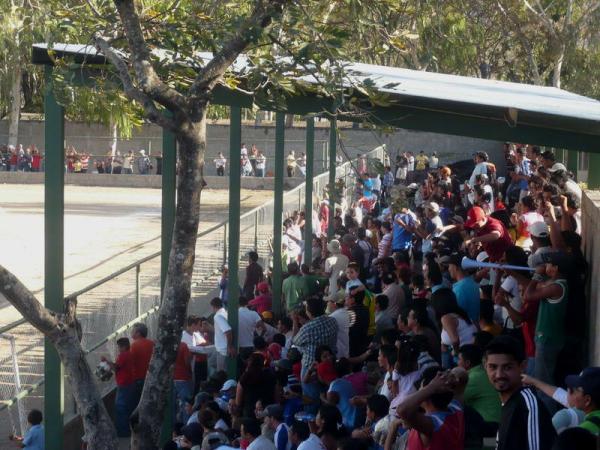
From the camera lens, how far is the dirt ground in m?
23.7

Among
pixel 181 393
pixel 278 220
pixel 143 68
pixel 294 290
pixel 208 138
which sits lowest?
pixel 181 393

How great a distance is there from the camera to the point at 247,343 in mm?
→ 12547

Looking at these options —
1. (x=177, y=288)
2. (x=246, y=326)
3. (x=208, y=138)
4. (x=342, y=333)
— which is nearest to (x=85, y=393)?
(x=177, y=288)

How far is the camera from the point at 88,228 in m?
31.2

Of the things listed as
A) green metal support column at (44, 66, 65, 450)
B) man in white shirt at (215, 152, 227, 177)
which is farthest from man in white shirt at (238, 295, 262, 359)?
man in white shirt at (215, 152, 227, 177)

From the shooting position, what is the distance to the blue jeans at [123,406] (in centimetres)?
1119

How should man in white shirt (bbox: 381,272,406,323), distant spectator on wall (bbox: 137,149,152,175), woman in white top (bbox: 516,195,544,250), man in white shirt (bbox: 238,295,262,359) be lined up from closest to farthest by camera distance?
1. man in white shirt (bbox: 381,272,406,323)
2. woman in white top (bbox: 516,195,544,250)
3. man in white shirt (bbox: 238,295,262,359)
4. distant spectator on wall (bbox: 137,149,152,175)

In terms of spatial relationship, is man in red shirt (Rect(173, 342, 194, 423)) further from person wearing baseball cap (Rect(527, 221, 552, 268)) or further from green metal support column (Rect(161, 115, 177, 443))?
person wearing baseball cap (Rect(527, 221, 552, 268))

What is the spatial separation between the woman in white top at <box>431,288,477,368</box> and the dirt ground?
10012 mm

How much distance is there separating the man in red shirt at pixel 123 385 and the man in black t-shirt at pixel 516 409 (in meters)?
6.80

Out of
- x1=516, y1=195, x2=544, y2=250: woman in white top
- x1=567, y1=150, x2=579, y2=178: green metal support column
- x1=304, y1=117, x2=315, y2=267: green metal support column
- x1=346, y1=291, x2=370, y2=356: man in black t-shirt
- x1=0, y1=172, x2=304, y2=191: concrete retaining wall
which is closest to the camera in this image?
x1=346, y1=291, x2=370, y2=356: man in black t-shirt

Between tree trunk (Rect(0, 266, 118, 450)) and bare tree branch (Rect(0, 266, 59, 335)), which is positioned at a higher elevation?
bare tree branch (Rect(0, 266, 59, 335))

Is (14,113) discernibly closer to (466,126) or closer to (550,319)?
(466,126)

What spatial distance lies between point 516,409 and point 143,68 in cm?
326
